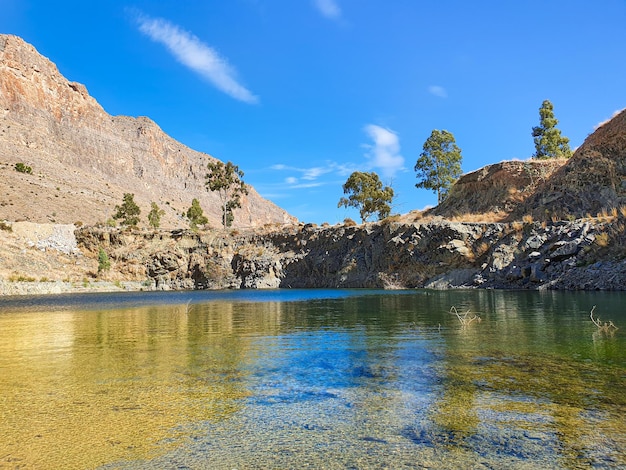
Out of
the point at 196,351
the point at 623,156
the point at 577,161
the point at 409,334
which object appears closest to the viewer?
the point at 196,351

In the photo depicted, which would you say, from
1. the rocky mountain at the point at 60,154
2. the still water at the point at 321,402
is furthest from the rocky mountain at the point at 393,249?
the rocky mountain at the point at 60,154

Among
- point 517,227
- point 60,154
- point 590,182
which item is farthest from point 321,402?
point 60,154

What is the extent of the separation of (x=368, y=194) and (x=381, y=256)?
2284cm

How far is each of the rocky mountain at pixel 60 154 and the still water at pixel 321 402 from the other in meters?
109

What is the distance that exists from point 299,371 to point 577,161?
56114 millimetres

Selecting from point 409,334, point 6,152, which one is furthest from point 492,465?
point 6,152

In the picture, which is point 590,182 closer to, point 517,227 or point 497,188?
point 517,227

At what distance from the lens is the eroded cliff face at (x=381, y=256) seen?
3947 centimetres

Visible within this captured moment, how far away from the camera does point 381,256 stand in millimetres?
63250

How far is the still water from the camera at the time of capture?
5.29m

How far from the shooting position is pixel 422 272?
189 ft

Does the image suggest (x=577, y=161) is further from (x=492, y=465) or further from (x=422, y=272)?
(x=492, y=465)

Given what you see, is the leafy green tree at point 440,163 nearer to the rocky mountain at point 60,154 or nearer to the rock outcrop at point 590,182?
the rock outcrop at point 590,182

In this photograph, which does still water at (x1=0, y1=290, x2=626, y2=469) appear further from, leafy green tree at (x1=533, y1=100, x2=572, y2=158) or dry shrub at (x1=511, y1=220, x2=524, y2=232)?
leafy green tree at (x1=533, y1=100, x2=572, y2=158)
